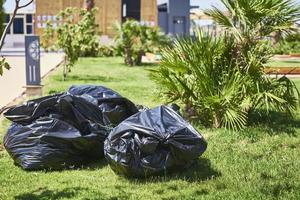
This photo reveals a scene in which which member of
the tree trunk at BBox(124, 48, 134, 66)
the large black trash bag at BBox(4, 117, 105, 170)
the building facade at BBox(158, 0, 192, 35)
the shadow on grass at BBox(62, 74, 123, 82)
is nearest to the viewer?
the large black trash bag at BBox(4, 117, 105, 170)

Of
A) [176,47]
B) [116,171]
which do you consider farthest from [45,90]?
[116,171]

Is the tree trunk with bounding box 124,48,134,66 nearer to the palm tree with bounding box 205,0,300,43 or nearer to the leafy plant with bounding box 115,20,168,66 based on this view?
the leafy plant with bounding box 115,20,168,66

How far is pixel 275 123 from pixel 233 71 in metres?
1.09

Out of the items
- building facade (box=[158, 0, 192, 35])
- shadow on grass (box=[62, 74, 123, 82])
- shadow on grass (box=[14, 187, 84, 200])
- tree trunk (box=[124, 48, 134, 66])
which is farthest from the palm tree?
building facade (box=[158, 0, 192, 35])

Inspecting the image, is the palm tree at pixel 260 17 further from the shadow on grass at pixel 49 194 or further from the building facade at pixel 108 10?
the building facade at pixel 108 10

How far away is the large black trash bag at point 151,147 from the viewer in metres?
5.04

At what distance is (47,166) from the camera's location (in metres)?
5.69

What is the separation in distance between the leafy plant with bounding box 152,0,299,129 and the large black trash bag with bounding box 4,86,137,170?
1877 millimetres

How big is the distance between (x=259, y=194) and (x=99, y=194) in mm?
1443

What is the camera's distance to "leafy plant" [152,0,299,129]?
23.9ft

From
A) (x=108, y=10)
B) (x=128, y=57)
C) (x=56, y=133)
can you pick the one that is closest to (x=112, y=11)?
(x=108, y=10)

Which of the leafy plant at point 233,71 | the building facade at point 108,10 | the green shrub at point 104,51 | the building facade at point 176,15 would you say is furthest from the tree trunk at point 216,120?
the building facade at point 176,15

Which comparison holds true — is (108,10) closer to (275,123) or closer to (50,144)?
(275,123)

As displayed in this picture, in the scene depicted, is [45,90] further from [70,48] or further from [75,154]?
[75,154]
